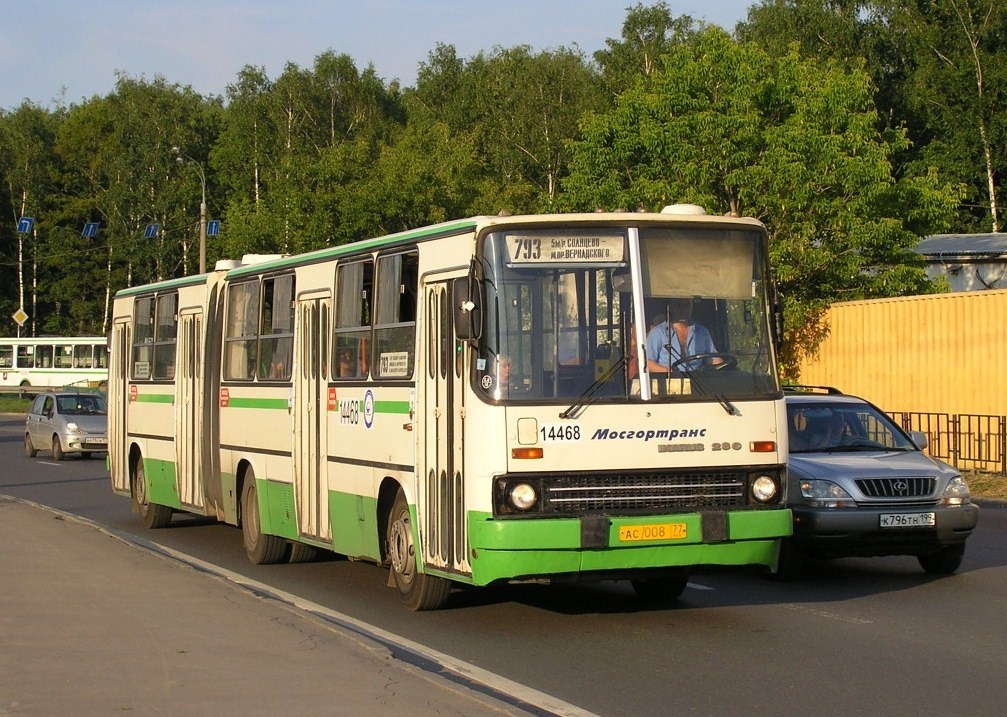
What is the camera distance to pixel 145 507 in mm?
18766

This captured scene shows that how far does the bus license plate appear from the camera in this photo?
1249cm

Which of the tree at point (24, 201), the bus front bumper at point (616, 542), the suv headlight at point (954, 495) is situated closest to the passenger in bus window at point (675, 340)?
the bus front bumper at point (616, 542)

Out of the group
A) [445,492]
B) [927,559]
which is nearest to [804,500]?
[927,559]

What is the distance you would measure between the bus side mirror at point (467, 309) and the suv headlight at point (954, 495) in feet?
16.1

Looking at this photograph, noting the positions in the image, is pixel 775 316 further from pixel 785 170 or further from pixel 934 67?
pixel 934 67

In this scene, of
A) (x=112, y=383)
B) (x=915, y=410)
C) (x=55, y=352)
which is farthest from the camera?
(x=55, y=352)

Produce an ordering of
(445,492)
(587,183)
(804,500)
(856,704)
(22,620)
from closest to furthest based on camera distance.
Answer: (856,704) < (22,620) < (445,492) < (804,500) < (587,183)

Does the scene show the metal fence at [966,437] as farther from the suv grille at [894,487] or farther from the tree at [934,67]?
the tree at [934,67]

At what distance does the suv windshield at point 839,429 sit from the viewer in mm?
13853

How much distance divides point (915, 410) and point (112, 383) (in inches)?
638

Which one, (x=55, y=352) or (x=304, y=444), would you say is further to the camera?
(x=55, y=352)

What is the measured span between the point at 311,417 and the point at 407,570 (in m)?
2.36

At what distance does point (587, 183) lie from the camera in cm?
3728

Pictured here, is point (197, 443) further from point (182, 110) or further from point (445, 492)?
point (182, 110)
